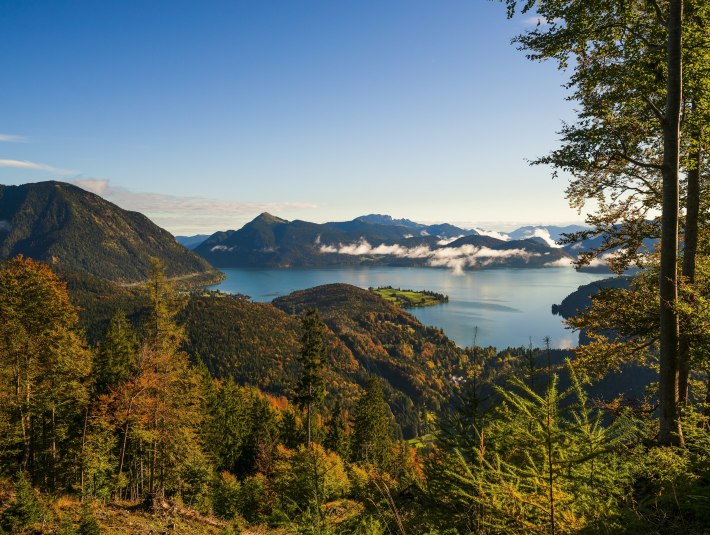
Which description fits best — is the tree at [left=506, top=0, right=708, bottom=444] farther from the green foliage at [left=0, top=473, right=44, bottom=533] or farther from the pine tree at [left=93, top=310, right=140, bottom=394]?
the pine tree at [left=93, top=310, right=140, bottom=394]

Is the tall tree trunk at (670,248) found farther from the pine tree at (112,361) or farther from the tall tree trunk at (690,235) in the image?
the pine tree at (112,361)

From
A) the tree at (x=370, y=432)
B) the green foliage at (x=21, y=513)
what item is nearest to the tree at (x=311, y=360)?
the green foliage at (x=21, y=513)

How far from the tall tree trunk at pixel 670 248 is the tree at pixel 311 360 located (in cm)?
2880

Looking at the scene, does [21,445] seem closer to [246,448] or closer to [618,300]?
[246,448]

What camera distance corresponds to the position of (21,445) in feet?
85.6

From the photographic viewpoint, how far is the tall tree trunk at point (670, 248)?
701 cm

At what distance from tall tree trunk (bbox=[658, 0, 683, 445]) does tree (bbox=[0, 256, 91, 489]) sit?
2747 centimetres

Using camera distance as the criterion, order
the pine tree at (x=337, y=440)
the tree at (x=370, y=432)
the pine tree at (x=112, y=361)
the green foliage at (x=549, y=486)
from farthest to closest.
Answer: the tree at (x=370, y=432) < the pine tree at (x=337, y=440) < the pine tree at (x=112, y=361) < the green foliage at (x=549, y=486)

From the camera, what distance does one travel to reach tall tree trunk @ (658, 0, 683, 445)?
7.01 metres

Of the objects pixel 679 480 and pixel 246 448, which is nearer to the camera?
pixel 679 480

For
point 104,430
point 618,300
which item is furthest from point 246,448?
point 618,300

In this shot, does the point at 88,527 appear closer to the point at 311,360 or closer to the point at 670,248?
the point at 670,248

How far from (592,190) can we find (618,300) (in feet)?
9.23

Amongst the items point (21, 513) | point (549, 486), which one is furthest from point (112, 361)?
point (549, 486)
